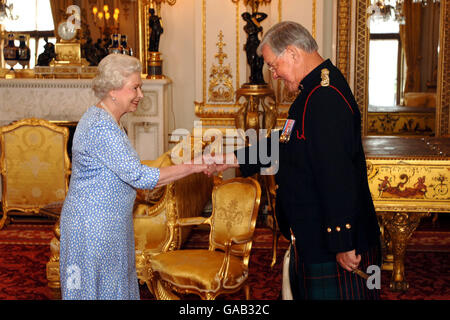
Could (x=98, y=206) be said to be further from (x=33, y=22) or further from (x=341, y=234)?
(x=33, y=22)

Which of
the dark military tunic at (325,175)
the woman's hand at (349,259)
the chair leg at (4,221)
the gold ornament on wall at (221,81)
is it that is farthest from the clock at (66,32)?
the woman's hand at (349,259)

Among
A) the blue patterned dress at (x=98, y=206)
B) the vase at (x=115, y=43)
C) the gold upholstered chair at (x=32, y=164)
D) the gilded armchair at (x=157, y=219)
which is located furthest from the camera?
the vase at (x=115, y=43)

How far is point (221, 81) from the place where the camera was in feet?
25.3

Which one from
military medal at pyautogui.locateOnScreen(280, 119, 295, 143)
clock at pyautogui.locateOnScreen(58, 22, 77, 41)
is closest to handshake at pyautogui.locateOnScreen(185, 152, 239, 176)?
military medal at pyautogui.locateOnScreen(280, 119, 295, 143)

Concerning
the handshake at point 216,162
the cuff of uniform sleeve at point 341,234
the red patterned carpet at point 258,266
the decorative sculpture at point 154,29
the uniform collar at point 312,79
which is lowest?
the red patterned carpet at point 258,266

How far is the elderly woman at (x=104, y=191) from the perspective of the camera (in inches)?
108

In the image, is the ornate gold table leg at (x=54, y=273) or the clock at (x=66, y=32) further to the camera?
the clock at (x=66, y=32)

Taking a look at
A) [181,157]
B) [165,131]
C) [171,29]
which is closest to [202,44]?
[171,29]

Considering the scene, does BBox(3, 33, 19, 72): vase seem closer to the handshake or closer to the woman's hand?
the handshake

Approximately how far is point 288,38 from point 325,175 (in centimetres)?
57

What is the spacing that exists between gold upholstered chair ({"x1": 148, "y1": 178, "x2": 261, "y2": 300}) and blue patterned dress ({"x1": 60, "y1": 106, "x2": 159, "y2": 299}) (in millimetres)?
795

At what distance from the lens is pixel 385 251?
5.08 m

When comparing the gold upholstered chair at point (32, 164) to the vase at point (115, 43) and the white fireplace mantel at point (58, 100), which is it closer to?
the white fireplace mantel at point (58, 100)

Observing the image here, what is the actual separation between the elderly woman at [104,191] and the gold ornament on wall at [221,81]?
15.9 ft
